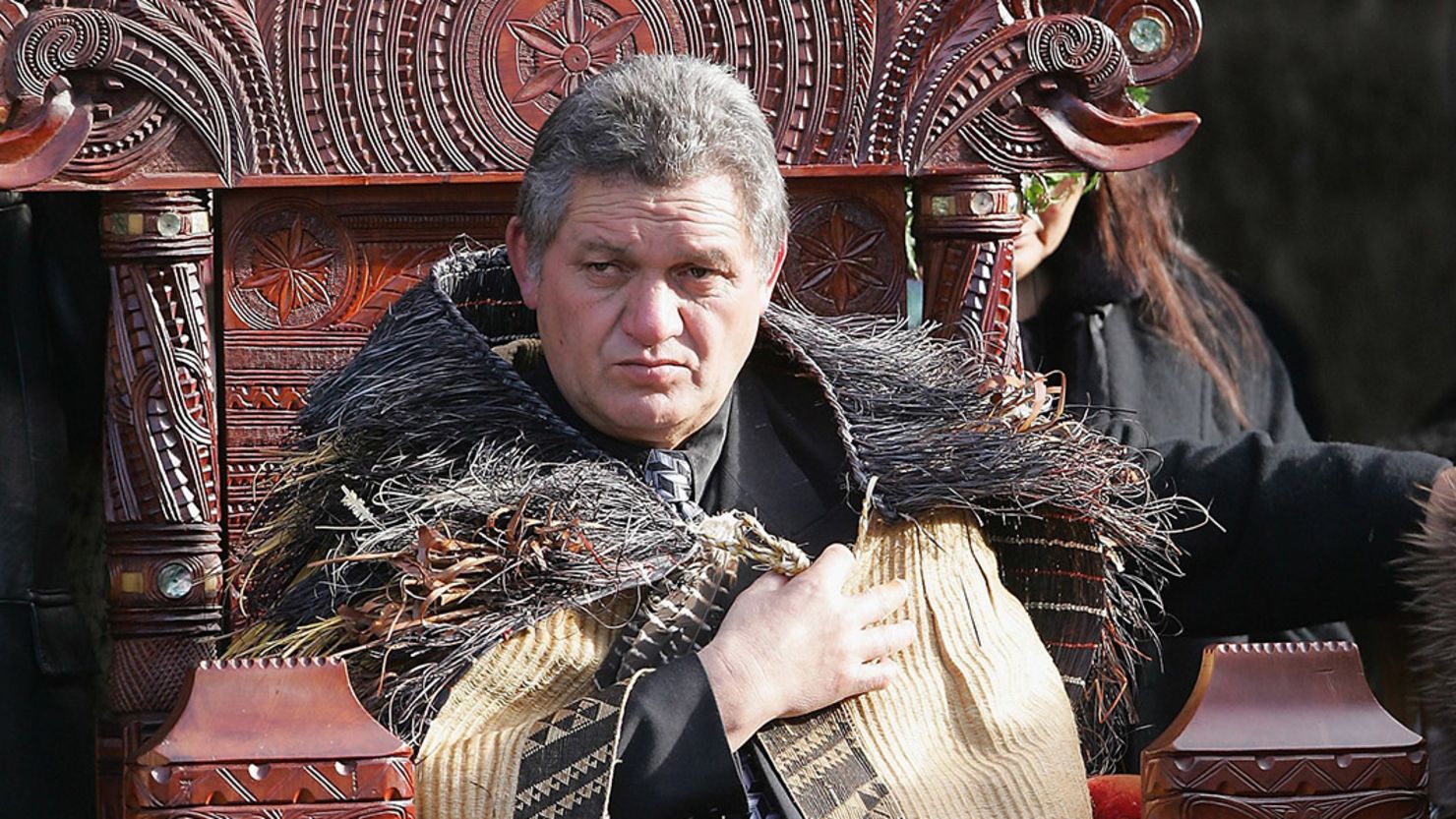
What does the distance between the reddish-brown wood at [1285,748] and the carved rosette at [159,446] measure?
142cm

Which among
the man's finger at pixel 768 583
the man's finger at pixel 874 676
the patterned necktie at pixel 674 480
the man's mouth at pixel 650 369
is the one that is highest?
the man's mouth at pixel 650 369

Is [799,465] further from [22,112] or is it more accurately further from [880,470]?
[22,112]

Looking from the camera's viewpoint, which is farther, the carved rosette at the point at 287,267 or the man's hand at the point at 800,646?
the carved rosette at the point at 287,267

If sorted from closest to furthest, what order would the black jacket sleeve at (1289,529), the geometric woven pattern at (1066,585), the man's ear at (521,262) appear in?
the man's ear at (521,262) < the geometric woven pattern at (1066,585) < the black jacket sleeve at (1289,529)

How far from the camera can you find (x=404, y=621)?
2455mm

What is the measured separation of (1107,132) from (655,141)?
0.88 m

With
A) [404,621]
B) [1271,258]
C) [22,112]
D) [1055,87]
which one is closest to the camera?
[404,621]

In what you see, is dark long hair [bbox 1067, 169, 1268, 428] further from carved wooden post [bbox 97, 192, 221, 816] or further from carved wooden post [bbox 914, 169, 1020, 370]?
carved wooden post [bbox 97, 192, 221, 816]

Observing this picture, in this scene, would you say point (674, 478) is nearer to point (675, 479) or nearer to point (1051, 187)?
point (675, 479)

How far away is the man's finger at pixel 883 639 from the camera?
256 cm

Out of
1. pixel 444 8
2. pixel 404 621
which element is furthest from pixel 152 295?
pixel 404 621

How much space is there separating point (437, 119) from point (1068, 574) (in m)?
1.09

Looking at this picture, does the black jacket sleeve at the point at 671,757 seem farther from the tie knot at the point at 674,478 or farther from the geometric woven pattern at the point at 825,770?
the tie knot at the point at 674,478

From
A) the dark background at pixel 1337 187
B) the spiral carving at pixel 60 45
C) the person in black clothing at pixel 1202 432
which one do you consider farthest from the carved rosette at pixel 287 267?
the dark background at pixel 1337 187
